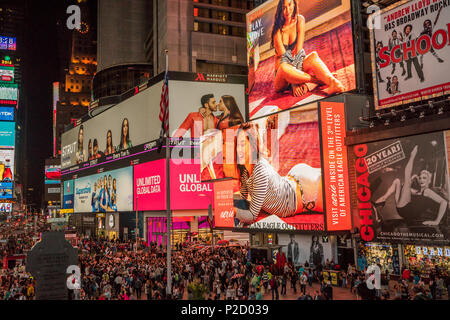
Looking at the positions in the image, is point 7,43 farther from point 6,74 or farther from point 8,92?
point 8,92

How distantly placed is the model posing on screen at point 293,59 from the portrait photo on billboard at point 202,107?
1868 centimetres

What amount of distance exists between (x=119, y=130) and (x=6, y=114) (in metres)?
38.6

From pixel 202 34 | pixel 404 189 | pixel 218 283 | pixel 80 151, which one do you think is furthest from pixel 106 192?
pixel 404 189

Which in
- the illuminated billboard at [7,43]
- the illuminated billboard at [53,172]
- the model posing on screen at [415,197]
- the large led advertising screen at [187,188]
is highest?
the illuminated billboard at [7,43]

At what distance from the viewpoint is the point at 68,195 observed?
102 meters

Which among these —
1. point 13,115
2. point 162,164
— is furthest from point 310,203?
point 13,115

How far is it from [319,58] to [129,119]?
126ft

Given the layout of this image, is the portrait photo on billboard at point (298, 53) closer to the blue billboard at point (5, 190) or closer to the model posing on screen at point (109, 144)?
the model posing on screen at point (109, 144)

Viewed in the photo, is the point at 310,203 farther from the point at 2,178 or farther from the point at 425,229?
the point at 2,178

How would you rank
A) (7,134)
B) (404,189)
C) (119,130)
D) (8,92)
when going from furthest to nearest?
(8,92) → (7,134) → (119,130) → (404,189)

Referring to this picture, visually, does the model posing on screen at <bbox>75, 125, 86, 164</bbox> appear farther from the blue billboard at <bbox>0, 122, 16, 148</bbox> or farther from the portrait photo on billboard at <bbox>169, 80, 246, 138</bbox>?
the portrait photo on billboard at <bbox>169, 80, 246, 138</bbox>

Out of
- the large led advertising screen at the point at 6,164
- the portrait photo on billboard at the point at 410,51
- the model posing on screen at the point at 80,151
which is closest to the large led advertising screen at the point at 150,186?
the model posing on screen at the point at 80,151

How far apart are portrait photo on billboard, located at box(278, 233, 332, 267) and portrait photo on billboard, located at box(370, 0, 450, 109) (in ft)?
35.6

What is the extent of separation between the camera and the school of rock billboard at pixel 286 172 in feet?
101
